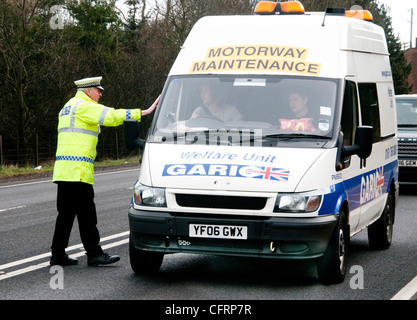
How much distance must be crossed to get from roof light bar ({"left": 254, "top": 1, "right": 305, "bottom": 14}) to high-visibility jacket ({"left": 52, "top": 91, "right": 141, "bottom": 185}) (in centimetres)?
215

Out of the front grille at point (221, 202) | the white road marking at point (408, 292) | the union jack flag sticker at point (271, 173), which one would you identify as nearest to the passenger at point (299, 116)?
the union jack flag sticker at point (271, 173)

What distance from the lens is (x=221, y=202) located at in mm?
7137

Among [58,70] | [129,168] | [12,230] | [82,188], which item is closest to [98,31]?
[58,70]

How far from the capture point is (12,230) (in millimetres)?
11289

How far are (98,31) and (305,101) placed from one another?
114 ft

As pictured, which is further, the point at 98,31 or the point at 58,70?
the point at 98,31

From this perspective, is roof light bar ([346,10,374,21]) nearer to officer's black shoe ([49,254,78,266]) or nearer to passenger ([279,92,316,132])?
passenger ([279,92,316,132])

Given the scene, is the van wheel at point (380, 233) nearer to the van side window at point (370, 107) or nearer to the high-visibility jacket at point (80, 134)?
the van side window at point (370, 107)

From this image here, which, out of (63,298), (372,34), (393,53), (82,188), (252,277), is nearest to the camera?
(63,298)

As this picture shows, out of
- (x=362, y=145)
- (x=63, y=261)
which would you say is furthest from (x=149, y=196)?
(x=362, y=145)

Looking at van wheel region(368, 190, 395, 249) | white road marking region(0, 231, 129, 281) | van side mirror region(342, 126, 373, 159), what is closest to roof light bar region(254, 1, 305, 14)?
van side mirror region(342, 126, 373, 159)

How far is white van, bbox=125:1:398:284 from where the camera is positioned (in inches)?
279

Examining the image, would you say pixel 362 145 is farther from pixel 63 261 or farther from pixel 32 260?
pixel 32 260
